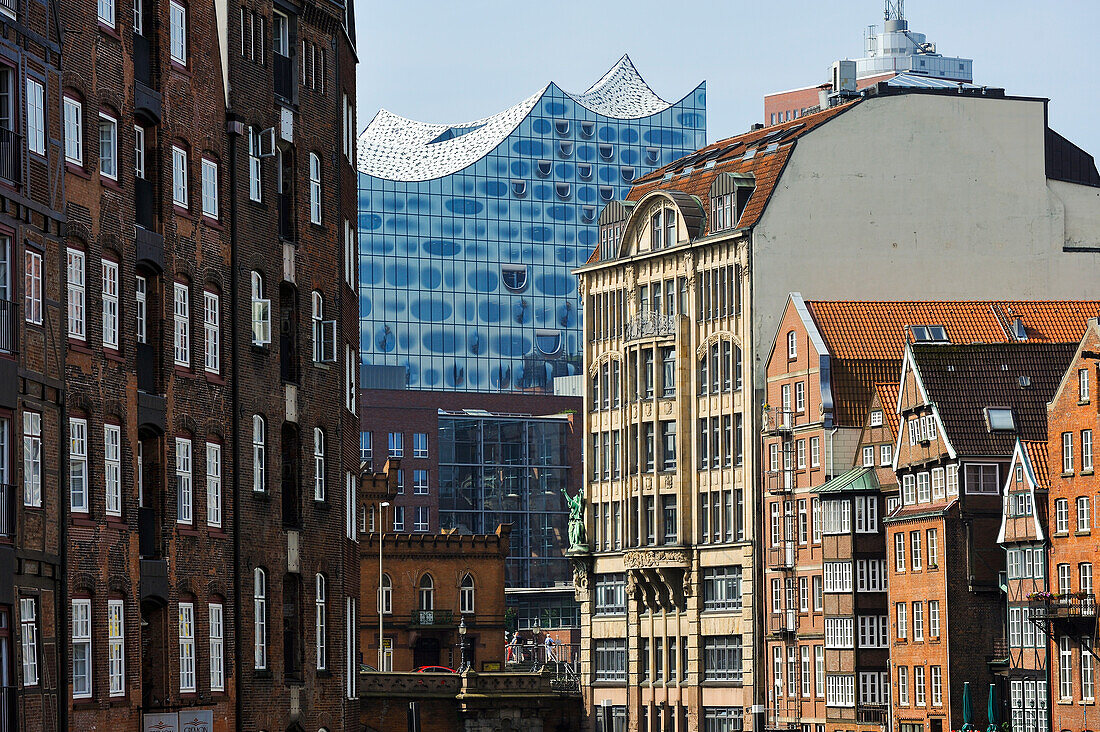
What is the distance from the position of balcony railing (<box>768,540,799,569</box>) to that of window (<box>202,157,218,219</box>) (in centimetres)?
6236

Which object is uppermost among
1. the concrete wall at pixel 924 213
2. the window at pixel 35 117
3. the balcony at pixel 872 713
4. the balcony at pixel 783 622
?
the concrete wall at pixel 924 213

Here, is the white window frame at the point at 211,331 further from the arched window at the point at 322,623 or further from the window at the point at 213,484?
the arched window at the point at 322,623

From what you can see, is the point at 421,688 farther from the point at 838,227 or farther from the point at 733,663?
the point at 838,227

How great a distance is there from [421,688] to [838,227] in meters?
34.2

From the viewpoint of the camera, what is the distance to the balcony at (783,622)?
12356 cm

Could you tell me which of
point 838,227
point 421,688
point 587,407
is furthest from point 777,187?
point 421,688

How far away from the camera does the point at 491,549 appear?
16512cm

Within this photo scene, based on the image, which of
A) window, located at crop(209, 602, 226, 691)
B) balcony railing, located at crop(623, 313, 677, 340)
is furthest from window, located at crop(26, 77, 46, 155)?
balcony railing, located at crop(623, 313, 677, 340)

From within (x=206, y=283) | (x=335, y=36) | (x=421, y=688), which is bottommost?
(x=421, y=688)

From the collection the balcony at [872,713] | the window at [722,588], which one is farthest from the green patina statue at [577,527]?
the balcony at [872,713]

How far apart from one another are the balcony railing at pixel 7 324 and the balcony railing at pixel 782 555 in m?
76.3

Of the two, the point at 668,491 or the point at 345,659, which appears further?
the point at 668,491

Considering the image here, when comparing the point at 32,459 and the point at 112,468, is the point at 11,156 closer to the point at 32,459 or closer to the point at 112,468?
the point at 32,459

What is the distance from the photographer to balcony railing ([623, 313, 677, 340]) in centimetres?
13788
